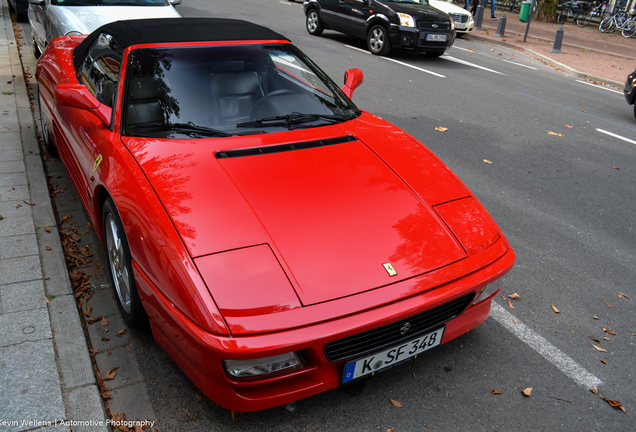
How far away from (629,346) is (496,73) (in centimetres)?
880

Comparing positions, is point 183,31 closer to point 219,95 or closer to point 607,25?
point 219,95

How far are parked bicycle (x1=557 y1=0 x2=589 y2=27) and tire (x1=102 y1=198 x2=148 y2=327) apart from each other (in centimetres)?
2385

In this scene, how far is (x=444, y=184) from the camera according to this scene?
9.24 feet

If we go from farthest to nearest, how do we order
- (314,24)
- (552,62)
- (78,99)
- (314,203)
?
(552,62), (314,24), (78,99), (314,203)

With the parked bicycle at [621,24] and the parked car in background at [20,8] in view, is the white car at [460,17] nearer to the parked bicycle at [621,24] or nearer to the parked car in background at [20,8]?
the parked bicycle at [621,24]

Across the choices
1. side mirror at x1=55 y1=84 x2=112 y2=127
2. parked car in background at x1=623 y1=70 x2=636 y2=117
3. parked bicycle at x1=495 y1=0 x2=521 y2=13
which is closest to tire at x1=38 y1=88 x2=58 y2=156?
side mirror at x1=55 y1=84 x2=112 y2=127

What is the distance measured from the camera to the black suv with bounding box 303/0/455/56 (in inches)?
418

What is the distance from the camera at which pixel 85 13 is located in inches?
262

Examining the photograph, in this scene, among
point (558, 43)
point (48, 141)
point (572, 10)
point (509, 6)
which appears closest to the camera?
point (48, 141)

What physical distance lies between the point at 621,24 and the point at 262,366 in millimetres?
23044

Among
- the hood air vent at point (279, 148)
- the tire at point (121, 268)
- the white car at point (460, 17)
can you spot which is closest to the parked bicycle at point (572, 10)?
the white car at point (460, 17)

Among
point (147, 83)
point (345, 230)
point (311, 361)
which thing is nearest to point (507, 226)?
point (345, 230)

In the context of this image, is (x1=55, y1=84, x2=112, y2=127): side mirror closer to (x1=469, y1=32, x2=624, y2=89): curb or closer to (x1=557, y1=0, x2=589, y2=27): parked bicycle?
(x1=469, y1=32, x2=624, y2=89): curb

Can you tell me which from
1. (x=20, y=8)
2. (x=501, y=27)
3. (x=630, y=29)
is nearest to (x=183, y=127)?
(x=20, y=8)
